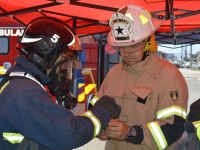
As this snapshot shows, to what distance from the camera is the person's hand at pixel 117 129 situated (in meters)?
2.47

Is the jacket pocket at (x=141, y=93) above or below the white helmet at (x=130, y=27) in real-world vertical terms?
below

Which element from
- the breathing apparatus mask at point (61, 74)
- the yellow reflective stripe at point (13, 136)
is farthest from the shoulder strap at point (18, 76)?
the yellow reflective stripe at point (13, 136)

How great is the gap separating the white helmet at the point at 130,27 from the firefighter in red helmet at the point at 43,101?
0.36m

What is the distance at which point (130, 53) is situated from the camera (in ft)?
8.82

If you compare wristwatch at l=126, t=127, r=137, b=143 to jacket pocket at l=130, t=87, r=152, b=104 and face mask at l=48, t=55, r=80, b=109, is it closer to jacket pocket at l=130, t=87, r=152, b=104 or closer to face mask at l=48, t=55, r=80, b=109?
jacket pocket at l=130, t=87, r=152, b=104

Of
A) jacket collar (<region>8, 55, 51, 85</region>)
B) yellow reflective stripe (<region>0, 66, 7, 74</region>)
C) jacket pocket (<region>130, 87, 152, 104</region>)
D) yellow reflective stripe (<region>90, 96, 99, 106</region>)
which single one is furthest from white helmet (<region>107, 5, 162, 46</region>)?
yellow reflective stripe (<region>0, 66, 7, 74</region>)

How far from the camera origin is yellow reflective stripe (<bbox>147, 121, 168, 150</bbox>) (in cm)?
248

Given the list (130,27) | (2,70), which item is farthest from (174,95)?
(2,70)

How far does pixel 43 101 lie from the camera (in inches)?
80.7

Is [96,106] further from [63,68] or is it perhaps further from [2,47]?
[2,47]

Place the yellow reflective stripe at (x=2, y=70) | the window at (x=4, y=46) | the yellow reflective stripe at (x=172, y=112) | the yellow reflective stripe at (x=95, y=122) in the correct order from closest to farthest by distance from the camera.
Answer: the yellow reflective stripe at (x=95, y=122)
the yellow reflective stripe at (x=172, y=112)
the yellow reflective stripe at (x=2, y=70)
the window at (x=4, y=46)

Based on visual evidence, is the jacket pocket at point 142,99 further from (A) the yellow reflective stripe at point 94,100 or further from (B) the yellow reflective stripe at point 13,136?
(B) the yellow reflective stripe at point 13,136

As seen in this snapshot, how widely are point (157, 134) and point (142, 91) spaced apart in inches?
11.5

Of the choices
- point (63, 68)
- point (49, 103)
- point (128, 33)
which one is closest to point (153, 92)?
point (128, 33)
